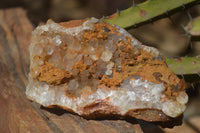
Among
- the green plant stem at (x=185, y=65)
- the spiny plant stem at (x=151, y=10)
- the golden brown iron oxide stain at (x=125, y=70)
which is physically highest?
the spiny plant stem at (x=151, y=10)

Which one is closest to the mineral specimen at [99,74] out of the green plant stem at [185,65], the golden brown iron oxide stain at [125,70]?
the golden brown iron oxide stain at [125,70]

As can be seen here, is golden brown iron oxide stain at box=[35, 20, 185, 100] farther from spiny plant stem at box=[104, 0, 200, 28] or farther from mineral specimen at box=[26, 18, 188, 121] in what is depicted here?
spiny plant stem at box=[104, 0, 200, 28]

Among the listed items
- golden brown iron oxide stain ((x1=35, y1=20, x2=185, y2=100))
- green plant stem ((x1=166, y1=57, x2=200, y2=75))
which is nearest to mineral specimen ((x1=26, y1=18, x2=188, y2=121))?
golden brown iron oxide stain ((x1=35, y1=20, x2=185, y2=100))

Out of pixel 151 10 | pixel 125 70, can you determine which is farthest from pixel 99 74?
pixel 151 10

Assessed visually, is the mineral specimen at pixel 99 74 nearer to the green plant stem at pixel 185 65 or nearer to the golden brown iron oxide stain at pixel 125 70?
the golden brown iron oxide stain at pixel 125 70

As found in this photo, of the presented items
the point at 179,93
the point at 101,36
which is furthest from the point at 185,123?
the point at 101,36

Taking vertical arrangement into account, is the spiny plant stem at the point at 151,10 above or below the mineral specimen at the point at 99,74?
above

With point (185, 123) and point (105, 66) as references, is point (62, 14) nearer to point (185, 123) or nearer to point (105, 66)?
point (105, 66)

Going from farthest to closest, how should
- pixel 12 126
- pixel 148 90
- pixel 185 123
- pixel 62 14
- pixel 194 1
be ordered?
pixel 62 14 → pixel 185 123 → pixel 194 1 → pixel 12 126 → pixel 148 90

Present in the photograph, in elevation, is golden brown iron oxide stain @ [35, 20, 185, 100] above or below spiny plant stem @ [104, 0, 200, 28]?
below
